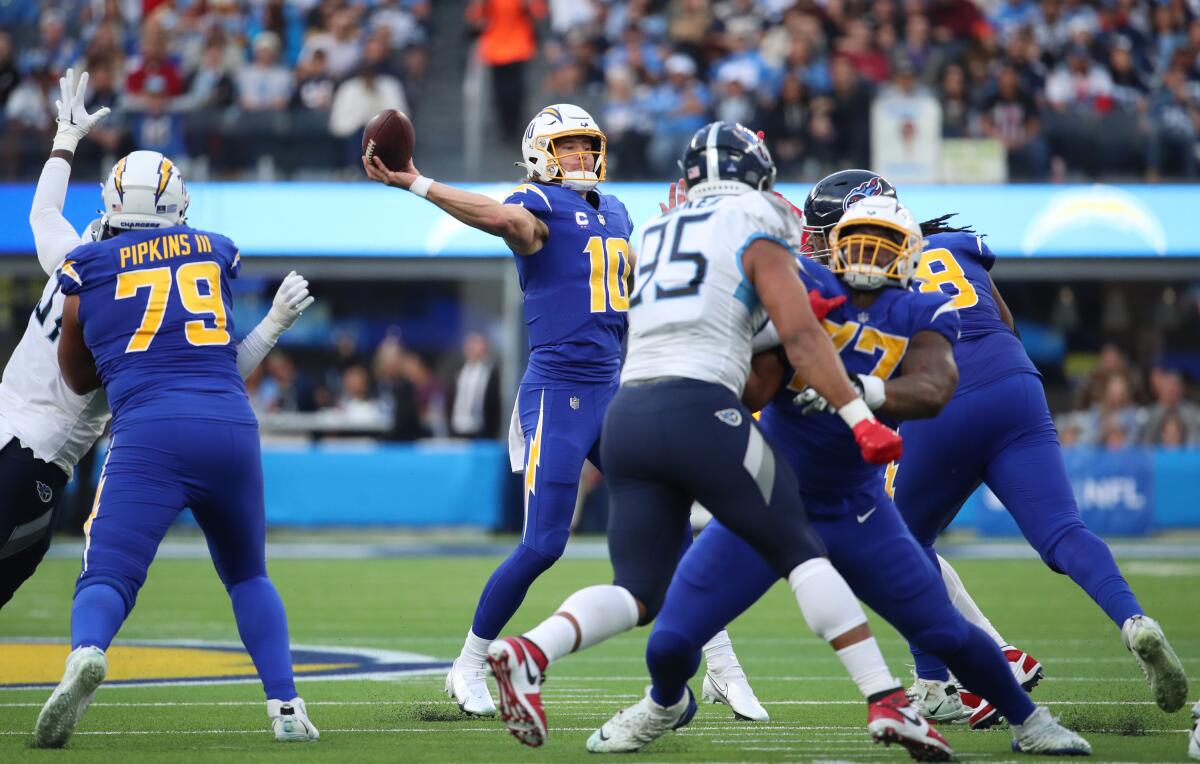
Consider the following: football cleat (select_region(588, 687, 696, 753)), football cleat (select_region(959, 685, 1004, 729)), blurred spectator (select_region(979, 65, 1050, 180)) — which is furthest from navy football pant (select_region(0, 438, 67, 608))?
blurred spectator (select_region(979, 65, 1050, 180))

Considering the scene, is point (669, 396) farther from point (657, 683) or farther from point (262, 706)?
point (262, 706)

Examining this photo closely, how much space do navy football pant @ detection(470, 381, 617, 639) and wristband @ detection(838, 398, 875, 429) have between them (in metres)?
1.81

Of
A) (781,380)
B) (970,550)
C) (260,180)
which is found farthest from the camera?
(260,180)

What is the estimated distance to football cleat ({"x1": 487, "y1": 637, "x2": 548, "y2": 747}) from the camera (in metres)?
Answer: 4.48

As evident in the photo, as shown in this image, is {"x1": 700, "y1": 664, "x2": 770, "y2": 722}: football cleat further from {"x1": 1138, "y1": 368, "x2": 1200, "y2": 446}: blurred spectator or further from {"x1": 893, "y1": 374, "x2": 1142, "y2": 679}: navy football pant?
{"x1": 1138, "y1": 368, "x2": 1200, "y2": 446}: blurred spectator

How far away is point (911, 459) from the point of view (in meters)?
5.90

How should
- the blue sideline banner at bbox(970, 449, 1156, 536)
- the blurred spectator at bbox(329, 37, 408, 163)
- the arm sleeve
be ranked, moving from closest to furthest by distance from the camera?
the arm sleeve → the blue sideline banner at bbox(970, 449, 1156, 536) → the blurred spectator at bbox(329, 37, 408, 163)

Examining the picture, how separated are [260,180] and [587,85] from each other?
3648 mm

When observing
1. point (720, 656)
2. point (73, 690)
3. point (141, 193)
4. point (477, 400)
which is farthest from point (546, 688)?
point (477, 400)

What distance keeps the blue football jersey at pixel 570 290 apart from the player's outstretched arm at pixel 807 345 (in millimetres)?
1778

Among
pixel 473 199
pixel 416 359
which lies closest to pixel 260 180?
pixel 416 359

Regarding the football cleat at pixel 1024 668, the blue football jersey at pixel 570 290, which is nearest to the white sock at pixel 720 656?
the football cleat at pixel 1024 668

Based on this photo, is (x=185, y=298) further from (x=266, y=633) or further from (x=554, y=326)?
(x=554, y=326)

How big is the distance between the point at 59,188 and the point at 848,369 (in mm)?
3069
